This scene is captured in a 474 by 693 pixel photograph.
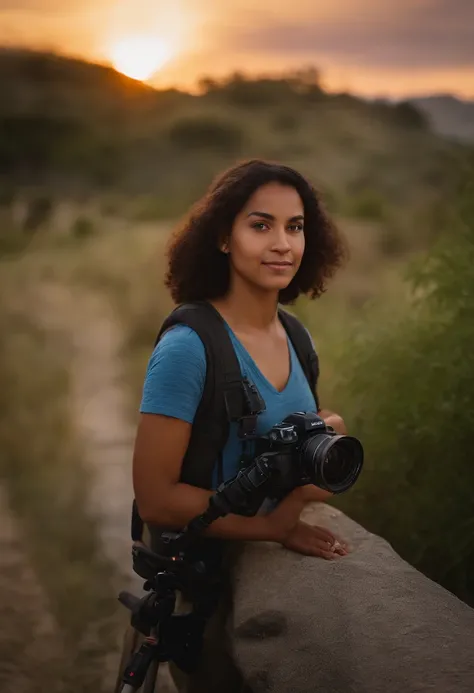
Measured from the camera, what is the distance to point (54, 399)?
662cm

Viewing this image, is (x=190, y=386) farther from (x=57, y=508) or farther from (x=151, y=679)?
(x=57, y=508)

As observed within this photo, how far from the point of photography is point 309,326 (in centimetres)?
495

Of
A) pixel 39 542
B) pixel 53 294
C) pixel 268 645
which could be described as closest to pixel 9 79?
pixel 53 294

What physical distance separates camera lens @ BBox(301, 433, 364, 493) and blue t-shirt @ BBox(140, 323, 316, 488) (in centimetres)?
18

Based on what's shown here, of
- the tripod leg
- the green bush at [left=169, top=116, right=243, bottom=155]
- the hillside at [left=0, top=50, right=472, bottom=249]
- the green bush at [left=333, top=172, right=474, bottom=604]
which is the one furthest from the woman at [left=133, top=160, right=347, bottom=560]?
the green bush at [left=169, top=116, right=243, bottom=155]

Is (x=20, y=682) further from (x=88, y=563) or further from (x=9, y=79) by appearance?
(x=9, y=79)

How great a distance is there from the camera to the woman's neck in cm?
210

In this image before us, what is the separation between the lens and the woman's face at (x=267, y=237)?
2029 millimetres

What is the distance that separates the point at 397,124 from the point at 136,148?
1148 centimetres

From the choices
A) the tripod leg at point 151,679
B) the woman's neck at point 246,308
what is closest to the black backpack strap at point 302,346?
the woman's neck at point 246,308

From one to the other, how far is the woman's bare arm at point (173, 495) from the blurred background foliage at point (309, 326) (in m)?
0.92

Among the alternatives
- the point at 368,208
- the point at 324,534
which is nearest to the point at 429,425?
the point at 324,534

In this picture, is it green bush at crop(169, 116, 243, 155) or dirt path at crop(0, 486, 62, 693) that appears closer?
dirt path at crop(0, 486, 62, 693)

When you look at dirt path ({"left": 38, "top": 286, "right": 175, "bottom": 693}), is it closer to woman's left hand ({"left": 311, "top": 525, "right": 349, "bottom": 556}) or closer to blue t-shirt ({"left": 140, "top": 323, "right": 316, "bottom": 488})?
woman's left hand ({"left": 311, "top": 525, "right": 349, "bottom": 556})
